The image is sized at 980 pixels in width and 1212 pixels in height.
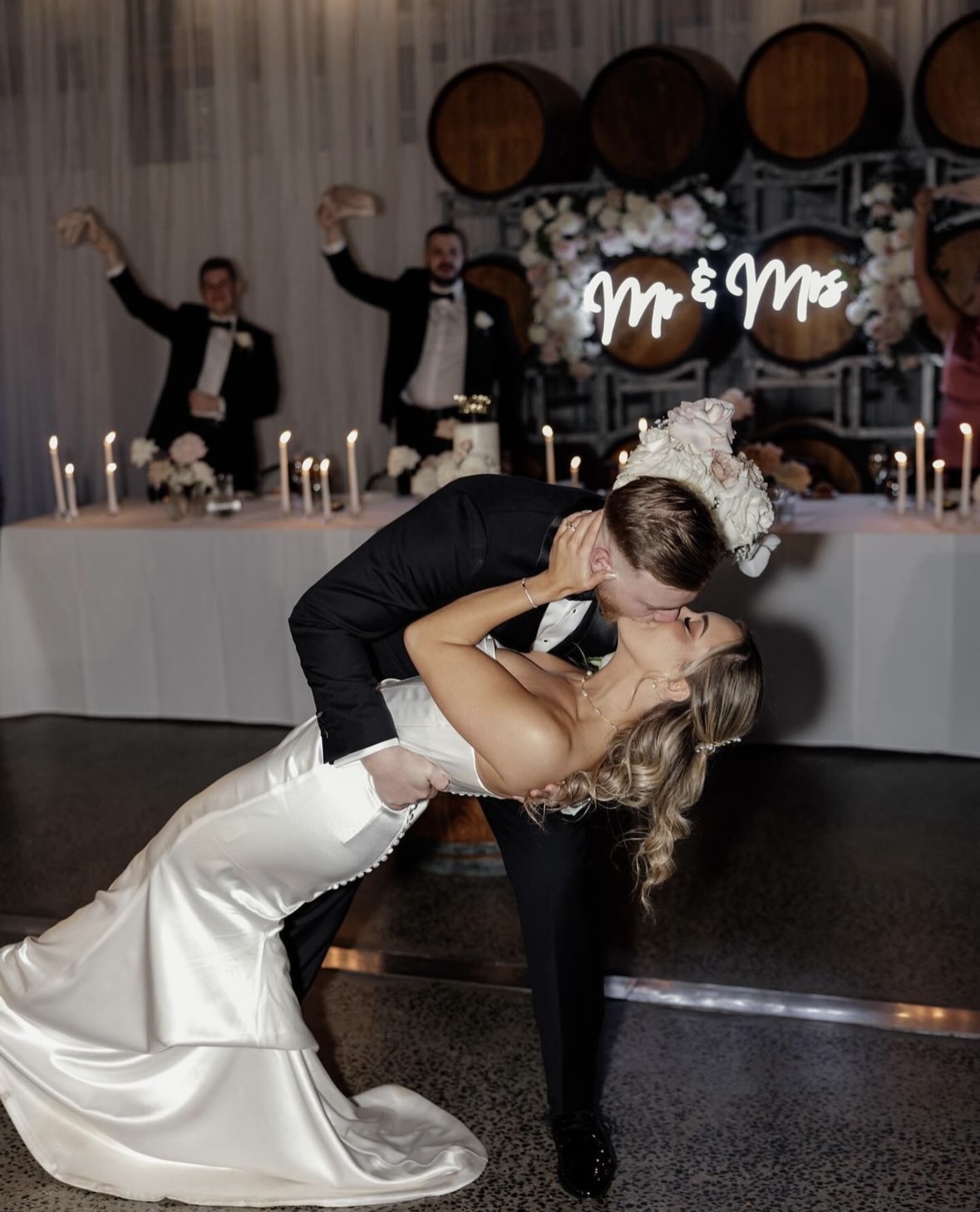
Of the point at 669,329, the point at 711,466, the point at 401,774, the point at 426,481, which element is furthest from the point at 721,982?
the point at 669,329

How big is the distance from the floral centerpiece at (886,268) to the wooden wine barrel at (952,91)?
0.90ft

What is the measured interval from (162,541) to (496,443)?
1.26m

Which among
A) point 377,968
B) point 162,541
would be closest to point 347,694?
point 377,968

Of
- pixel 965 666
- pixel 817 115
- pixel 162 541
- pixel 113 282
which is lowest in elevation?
pixel 965 666

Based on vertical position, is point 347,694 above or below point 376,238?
below

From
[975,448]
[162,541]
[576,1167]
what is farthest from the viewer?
[975,448]

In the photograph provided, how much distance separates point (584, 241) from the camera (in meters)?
5.52

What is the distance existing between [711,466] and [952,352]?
11.2 feet

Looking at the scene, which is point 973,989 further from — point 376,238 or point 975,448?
point 376,238

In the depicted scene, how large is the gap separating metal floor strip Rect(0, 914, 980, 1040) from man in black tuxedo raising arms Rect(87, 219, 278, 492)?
3265mm

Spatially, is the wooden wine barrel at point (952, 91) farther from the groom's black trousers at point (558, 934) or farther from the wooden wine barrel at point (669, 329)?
the groom's black trousers at point (558, 934)

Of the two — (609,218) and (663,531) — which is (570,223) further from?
(663,531)

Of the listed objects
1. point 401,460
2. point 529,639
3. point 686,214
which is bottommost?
point 529,639

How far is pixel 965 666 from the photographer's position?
12.6 feet
